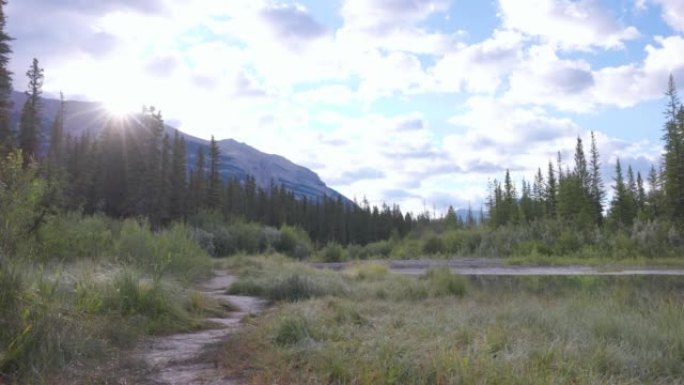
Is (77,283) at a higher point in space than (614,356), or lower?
higher

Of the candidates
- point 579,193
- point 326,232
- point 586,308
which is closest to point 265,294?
point 586,308

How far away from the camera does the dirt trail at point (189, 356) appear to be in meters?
5.57

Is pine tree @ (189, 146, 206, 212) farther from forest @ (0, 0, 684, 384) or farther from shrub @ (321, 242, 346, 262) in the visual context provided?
shrub @ (321, 242, 346, 262)

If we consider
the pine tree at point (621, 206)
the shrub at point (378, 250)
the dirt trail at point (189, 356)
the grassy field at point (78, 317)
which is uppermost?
the pine tree at point (621, 206)

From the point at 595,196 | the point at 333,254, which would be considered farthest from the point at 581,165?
the point at 333,254

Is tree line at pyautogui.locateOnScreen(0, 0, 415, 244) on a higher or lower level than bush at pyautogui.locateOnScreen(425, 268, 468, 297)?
higher

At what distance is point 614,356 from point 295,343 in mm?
3392

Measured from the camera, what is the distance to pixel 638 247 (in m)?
34.5

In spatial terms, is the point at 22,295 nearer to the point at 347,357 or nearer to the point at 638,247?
the point at 347,357

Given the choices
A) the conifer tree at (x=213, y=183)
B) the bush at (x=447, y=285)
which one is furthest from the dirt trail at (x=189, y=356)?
the conifer tree at (x=213, y=183)

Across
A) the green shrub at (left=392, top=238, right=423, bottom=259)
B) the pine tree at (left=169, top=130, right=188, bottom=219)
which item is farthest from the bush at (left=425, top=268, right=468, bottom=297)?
the pine tree at (left=169, top=130, right=188, bottom=219)

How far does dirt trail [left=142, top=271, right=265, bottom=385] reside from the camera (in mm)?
5574

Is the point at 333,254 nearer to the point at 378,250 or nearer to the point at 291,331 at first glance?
the point at 378,250

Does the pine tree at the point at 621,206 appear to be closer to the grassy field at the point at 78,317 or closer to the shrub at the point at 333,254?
the shrub at the point at 333,254
